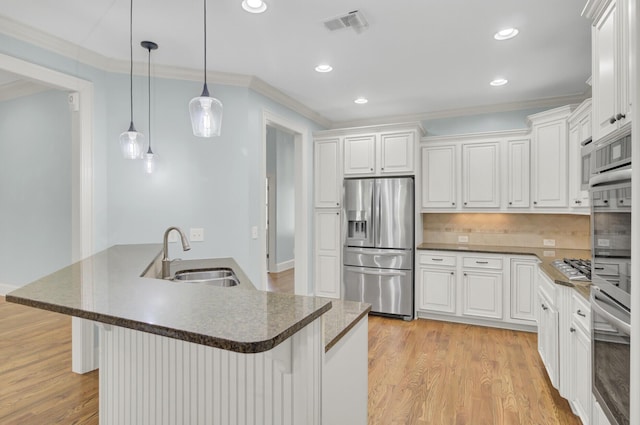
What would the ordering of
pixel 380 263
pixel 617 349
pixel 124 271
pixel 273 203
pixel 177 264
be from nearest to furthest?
pixel 617 349 → pixel 124 271 → pixel 177 264 → pixel 380 263 → pixel 273 203

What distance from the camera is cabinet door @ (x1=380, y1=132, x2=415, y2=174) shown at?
4.33 meters

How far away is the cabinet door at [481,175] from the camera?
4137 millimetres

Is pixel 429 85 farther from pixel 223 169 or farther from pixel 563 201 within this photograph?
pixel 223 169

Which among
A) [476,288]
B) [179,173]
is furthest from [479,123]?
[179,173]

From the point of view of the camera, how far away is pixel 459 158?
14.1 ft

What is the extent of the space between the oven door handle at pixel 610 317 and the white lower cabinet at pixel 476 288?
2377 millimetres

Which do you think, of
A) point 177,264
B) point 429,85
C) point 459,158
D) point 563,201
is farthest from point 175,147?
point 563,201

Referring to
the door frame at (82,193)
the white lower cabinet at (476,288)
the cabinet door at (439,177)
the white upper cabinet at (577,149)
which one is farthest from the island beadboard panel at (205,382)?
the cabinet door at (439,177)

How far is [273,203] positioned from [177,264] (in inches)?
180

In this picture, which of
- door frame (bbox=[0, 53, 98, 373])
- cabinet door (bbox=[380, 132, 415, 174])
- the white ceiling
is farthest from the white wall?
door frame (bbox=[0, 53, 98, 373])

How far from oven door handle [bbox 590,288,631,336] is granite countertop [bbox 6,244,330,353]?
1083 mm

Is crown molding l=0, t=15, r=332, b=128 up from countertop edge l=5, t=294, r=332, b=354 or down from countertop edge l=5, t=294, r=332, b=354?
up

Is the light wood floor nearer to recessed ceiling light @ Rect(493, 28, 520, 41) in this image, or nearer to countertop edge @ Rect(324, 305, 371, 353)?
countertop edge @ Rect(324, 305, 371, 353)

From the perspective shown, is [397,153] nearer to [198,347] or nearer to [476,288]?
[476,288]
